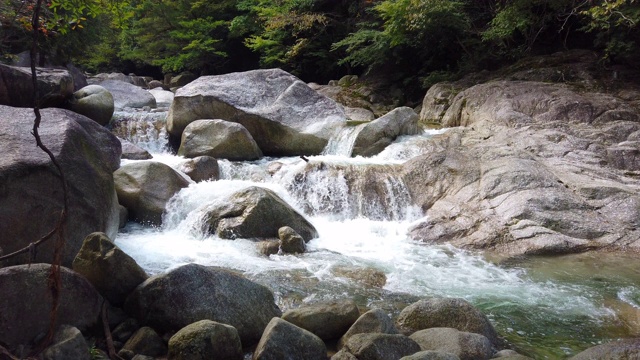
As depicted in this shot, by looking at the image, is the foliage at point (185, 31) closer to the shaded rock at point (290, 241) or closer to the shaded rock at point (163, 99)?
the shaded rock at point (163, 99)

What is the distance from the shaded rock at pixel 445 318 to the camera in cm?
492

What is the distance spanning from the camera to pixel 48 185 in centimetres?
533

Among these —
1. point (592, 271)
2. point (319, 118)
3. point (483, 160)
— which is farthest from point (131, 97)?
point (592, 271)

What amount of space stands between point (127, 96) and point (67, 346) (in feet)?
48.9

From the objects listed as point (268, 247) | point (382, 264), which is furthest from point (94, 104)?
point (382, 264)

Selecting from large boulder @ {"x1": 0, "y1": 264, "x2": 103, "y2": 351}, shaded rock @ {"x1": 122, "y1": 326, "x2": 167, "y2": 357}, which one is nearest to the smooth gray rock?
large boulder @ {"x1": 0, "y1": 264, "x2": 103, "y2": 351}

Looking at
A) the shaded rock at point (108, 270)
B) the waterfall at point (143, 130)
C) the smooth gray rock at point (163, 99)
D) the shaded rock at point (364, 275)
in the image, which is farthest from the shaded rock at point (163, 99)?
the shaded rock at point (108, 270)

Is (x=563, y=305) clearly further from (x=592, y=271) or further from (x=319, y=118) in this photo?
(x=319, y=118)

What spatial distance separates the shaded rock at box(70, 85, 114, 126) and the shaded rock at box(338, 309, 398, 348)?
429 inches

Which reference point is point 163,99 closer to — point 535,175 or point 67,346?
point 535,175

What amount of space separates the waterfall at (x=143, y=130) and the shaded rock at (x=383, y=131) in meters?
5.24

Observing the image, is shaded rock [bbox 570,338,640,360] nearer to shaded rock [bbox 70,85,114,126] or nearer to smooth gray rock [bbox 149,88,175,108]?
shaded rock [bbox 70,85,114,126]

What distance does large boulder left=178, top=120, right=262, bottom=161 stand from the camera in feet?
39.2

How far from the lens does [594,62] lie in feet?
46.6
